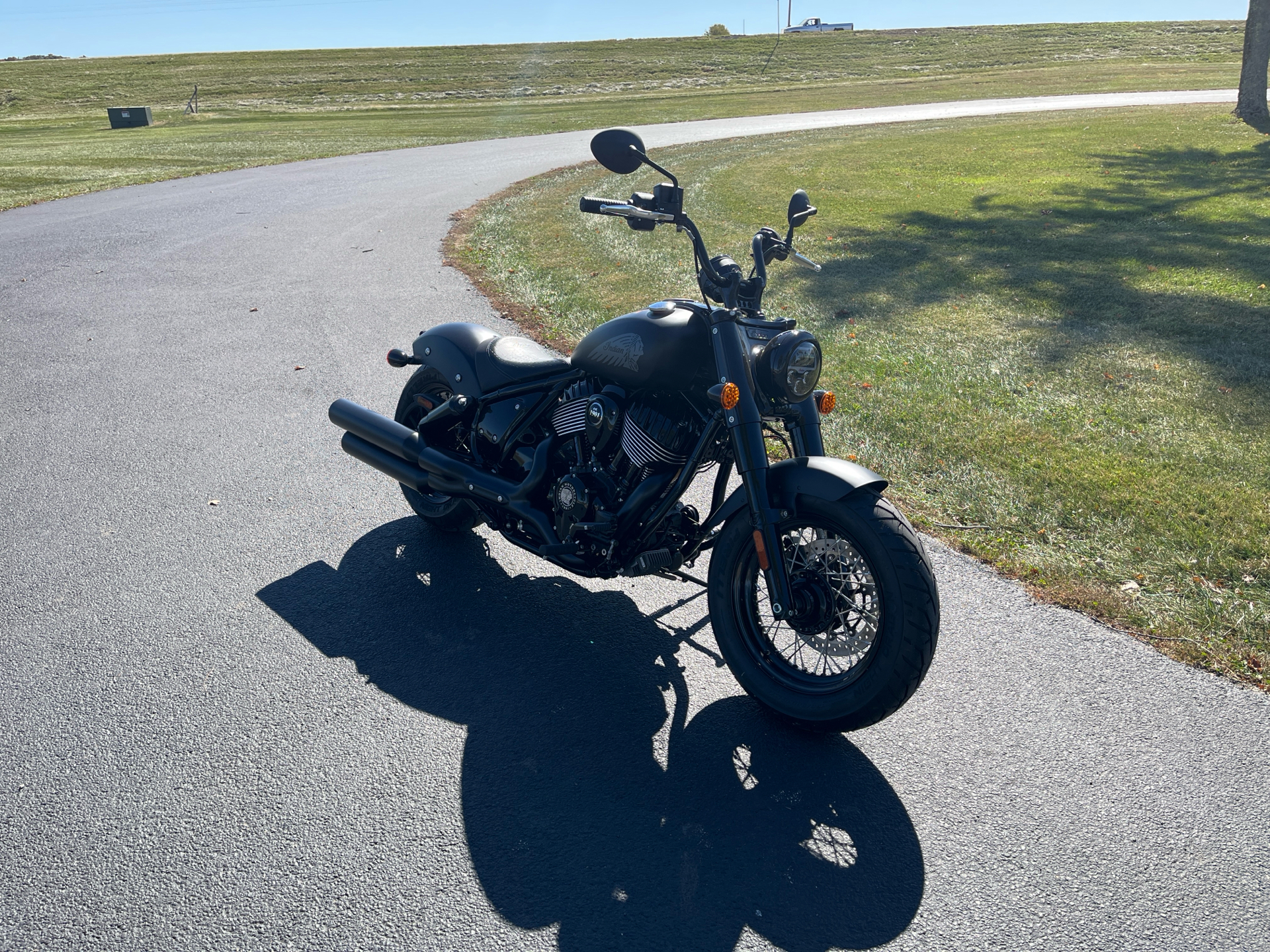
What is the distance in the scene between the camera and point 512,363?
4504 millimetres

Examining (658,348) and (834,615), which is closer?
(834,615)

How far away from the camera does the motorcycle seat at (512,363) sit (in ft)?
14.5

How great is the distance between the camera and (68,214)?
51.0 feet

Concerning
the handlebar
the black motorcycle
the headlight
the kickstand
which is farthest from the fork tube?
the handlebar

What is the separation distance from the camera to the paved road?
2695 mm

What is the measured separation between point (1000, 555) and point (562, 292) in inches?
254

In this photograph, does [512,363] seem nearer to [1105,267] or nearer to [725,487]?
[725,487]

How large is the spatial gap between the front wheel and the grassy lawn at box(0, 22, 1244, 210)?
18.1m

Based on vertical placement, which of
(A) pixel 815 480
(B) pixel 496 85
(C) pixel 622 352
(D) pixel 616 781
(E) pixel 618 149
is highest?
(B) pixel 496 85

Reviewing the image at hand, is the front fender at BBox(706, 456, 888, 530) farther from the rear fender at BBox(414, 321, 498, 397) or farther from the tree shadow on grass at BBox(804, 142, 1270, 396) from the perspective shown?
the tree shadow on grass at BBox(804, 142, 1270, 396)

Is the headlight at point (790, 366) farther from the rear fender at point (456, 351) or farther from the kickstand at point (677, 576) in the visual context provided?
the rear fender at point (456, 351)

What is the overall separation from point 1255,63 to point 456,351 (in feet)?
82.5

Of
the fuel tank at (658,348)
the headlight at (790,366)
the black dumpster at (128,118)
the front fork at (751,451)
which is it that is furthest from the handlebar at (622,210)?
the black dumpster at (128,118)

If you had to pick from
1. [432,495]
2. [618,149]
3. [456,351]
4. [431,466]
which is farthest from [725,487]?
[432,495]
